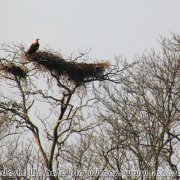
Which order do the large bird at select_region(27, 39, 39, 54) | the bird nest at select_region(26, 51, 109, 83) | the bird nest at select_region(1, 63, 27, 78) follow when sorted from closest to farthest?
the bird nest at select_region(1, 63, 27, 78) < the bird nest at select_region(26, 51, 109, 83) < the large bird at select_region(27, 39, 39, 54)

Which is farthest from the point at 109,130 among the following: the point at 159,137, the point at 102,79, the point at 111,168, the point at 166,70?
the point at 159,137

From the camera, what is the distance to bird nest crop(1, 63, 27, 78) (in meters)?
7.88

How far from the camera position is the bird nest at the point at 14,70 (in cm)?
788

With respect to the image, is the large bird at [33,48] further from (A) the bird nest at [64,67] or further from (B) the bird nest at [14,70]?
(B) the bird nest at [14,70]

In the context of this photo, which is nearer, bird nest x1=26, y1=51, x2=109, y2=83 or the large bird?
bird nest x1=26, y1=51, x2=109, y2=83

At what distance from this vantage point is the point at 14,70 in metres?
7.95

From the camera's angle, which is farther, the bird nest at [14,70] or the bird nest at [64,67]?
the bird nest at [64,67]

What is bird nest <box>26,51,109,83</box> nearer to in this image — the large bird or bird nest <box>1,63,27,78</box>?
the large bird

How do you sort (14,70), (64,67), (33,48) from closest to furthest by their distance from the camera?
(14,70) → (64,67) → (33,48)

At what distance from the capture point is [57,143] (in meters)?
7.62

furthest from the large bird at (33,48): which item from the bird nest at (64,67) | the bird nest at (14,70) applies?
the bird nest at (14,70)

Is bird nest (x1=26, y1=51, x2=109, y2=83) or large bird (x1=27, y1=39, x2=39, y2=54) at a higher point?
large bird (x1=27, y1=39, x2=39, y2=54)

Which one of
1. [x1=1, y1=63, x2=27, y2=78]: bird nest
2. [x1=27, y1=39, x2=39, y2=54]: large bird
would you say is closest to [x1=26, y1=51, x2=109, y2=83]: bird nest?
[x1=27, y1=39, x2=39, y2=54]: large bird

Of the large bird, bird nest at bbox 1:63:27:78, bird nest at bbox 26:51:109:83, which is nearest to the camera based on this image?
bird nest at bbox 1:63:27:78
